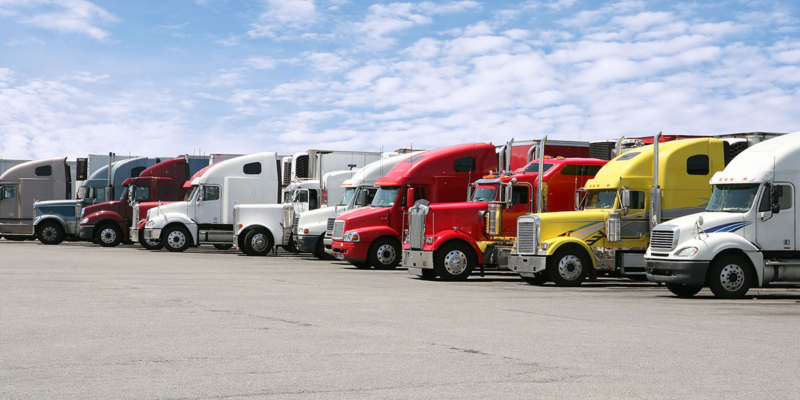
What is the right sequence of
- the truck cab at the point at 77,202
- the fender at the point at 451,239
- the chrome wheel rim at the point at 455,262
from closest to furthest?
the fender at the point at 451,239 < the chrome wheel rim at the point at 455,262 < the truck cab at the point at 77,202

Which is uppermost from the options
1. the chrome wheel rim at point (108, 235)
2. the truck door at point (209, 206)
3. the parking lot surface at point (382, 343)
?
the truck door at point (209, 206)

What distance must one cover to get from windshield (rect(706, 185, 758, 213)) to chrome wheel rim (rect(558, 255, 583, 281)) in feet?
10.2

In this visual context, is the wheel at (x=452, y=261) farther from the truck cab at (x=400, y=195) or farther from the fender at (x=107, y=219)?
the fender at (x=107, y=219)

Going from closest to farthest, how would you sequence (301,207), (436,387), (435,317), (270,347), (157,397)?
(157,397) < (436,387) < (270,347) < (435,317) < (301,207)

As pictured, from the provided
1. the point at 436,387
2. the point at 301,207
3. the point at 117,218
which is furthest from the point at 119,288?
the point at 117,218

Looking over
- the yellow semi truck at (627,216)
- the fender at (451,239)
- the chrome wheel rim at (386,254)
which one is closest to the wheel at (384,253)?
the chrome wheel rim at (386,254)

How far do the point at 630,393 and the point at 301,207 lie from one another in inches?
1054

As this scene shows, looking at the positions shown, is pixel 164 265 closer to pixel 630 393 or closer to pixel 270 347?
pixel 270 347

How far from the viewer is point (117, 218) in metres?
38.6

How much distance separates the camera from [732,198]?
60.4 feet

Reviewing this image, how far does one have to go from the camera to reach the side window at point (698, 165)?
2086 centimetres

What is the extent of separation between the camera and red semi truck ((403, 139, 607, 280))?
2206 cm

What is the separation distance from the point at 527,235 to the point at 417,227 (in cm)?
296

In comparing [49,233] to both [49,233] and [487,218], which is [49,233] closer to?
[49,233]
